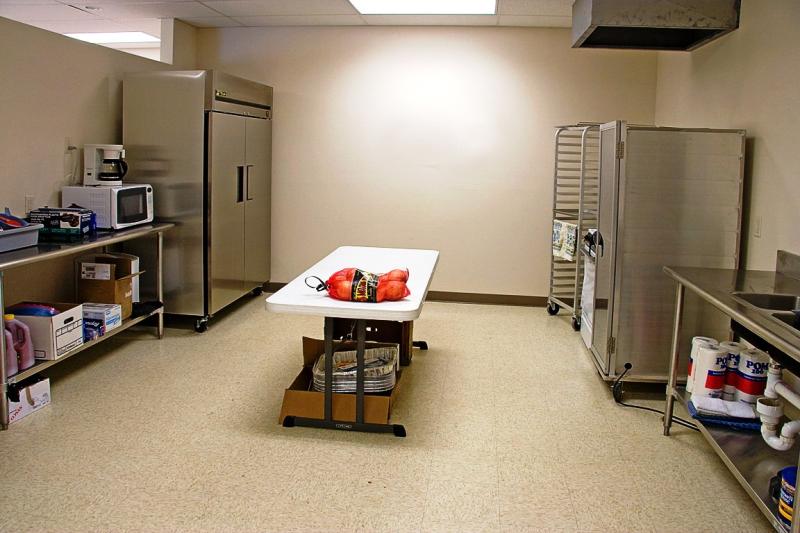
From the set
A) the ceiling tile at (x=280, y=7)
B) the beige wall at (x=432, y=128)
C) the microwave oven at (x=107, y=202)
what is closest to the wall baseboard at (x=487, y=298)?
the beige wall at (x=432, y=128)

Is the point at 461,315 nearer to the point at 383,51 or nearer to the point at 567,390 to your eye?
the point at 567,390

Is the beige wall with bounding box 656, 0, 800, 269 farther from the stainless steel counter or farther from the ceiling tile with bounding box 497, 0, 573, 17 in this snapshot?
the ceiling tile with bounding box 497, 0, 573, 17

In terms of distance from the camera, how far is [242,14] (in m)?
5.57

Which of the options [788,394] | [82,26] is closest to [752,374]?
[788,394]

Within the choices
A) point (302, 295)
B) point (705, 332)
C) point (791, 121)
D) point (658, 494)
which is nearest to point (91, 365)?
point (302, 295)

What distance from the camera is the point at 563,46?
582 centimetres

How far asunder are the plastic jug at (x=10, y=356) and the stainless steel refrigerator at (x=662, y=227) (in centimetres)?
305

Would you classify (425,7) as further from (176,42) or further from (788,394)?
(788,394)

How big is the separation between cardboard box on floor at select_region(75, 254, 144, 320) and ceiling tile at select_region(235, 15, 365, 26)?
7.97 ft

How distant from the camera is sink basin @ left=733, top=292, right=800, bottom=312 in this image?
9.18ft

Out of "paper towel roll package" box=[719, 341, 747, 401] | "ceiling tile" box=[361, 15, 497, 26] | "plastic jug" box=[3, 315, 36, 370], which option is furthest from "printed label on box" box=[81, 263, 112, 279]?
"paper towel roll package" box=[719, 341, 747, 401]

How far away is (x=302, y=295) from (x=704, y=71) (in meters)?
3.13

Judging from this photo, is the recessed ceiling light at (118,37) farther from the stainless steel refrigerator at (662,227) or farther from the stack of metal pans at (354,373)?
the stainless steel refrigerator at (662,227)

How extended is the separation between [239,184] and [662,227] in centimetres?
320
